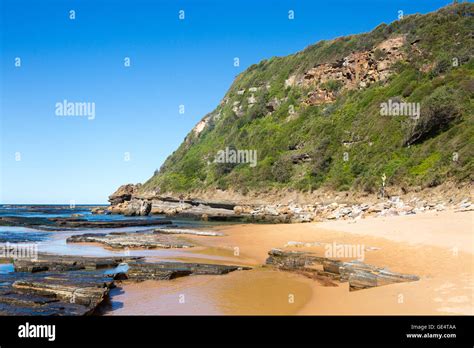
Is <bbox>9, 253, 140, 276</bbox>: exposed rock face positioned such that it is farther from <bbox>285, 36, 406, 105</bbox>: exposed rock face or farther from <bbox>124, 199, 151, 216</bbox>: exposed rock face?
<bbox>285, 36, 406, 105</bbox>: exposed rock face

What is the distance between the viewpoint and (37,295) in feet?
32.6

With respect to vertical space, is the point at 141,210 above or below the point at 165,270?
below

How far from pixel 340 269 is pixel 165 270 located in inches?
→ 236

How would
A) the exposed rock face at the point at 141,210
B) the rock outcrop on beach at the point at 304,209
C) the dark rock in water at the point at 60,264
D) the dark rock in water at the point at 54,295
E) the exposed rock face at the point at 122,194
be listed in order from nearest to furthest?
the dark rock in water at the point at 54,295, the dark rock in water at the point at 60,264, the rock outcrop on beach at the point at 304,209, the exposed rock face at the point at 141,210, the exposed rock face at the point at 122,194

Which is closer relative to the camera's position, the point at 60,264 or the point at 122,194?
the point at 60,264

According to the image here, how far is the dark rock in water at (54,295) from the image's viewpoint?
861cm

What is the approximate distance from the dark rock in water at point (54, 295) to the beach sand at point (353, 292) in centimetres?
63

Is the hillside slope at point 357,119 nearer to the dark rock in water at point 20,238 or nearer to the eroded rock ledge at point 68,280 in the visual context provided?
the eroded rock ledge at point 68,280

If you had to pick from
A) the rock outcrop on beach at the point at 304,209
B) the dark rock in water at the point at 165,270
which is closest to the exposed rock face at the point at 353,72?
the rock outcrop on beach at the point at 304,209

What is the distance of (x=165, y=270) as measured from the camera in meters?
13.5

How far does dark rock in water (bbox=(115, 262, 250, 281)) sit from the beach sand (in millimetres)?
474

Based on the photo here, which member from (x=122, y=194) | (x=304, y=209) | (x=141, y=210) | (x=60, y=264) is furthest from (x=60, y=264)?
(x=122, y=194)

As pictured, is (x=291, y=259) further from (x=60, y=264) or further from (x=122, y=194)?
(x=122, y=194)

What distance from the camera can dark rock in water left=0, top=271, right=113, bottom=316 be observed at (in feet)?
28.2
